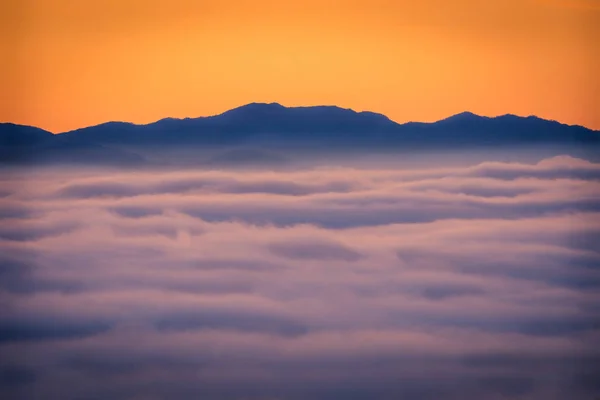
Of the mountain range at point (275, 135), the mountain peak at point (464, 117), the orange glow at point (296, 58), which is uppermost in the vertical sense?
the orange glow at point (296, 58)

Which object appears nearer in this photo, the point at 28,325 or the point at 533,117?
the point at 28,325

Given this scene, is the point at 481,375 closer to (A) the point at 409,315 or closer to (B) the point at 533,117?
(A) the point at 409,315

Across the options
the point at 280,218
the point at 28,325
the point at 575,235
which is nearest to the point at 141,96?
the point at 280,218

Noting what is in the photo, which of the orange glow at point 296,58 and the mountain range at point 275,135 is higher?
the orange glow at point 296,58

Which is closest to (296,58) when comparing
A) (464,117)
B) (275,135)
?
(275,135)
